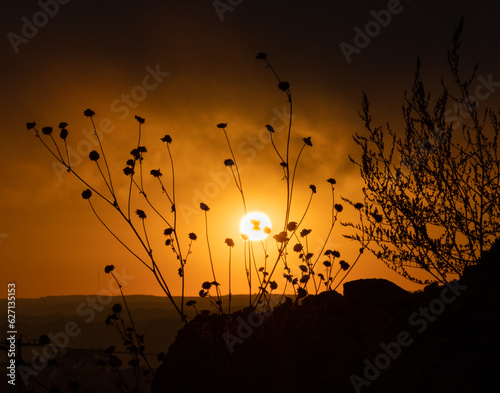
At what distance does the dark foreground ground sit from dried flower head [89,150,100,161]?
271cm

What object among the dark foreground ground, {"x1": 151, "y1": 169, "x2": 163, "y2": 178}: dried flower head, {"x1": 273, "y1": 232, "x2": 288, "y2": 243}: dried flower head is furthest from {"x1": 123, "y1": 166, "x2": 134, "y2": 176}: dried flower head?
the dark foreground ground

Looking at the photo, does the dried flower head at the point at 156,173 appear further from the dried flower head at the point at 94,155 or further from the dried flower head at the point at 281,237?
the dried flower head at the point at 281,237

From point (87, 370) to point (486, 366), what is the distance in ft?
231

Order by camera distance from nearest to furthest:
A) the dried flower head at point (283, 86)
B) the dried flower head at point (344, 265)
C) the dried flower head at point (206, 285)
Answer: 1. the dried flower head at point (283, 86)
2. the dried flower head at point (206, 285)
3. the dried flower head at point (344, 265)

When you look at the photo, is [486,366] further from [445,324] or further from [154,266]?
[154,266]

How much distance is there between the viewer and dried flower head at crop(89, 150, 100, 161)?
639 cm

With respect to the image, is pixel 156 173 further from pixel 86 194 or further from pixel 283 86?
pixel 283 86

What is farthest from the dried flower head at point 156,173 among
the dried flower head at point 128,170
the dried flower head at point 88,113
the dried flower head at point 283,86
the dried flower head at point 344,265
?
the dried flower head at point 344,265

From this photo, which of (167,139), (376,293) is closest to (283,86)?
(167,139)

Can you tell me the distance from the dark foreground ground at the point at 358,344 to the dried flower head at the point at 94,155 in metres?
2.71

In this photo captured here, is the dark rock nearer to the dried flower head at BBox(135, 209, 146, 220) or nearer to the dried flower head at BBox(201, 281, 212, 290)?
the dried flower head at BBox(201, 281, 212, 290)

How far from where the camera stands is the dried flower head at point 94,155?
639 centimetres

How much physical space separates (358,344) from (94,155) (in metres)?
4.19

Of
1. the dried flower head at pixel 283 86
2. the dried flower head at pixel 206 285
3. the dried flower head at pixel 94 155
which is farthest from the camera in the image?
the dried flower head at pixel 206 285
